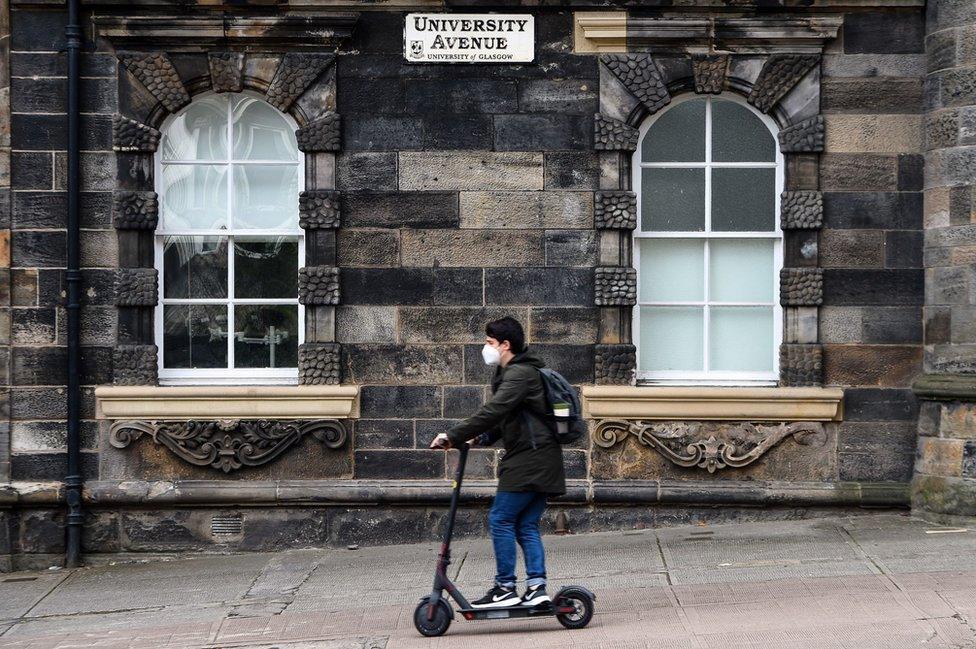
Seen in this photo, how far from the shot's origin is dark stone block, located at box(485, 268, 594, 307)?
34.8 ft

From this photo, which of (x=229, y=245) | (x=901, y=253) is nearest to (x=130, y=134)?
(x=229, y=245)

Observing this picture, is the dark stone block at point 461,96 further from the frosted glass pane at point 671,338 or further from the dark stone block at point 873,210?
the dark stone block at point 873,210

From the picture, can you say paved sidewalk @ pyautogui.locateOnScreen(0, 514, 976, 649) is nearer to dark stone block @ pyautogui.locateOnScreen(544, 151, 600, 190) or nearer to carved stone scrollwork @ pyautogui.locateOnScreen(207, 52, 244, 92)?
dark stone block @ pyautogui.locateOnScreen(544, 151, 600, 190)

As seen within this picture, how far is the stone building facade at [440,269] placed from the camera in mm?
10547

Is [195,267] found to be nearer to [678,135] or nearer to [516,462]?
[678,135]

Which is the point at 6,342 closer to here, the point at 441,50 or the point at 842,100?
the point at 441,50

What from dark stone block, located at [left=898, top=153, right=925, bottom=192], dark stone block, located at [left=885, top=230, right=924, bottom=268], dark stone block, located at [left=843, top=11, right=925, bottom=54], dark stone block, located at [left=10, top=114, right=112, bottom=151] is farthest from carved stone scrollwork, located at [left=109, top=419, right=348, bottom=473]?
dark stone block, located at [left=843, top=11, right=925, bottom=54]

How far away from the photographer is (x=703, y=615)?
8023 mm

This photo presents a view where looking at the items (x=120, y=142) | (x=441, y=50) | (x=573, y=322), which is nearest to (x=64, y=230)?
(x=120, y=142)

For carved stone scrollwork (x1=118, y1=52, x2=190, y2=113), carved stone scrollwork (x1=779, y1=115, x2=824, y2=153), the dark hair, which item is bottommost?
the dark hair

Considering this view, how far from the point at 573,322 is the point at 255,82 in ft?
10.5

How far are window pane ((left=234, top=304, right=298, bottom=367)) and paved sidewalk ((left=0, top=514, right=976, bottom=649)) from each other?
159 cm

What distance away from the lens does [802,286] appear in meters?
10.6

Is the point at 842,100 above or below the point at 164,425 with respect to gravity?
above
